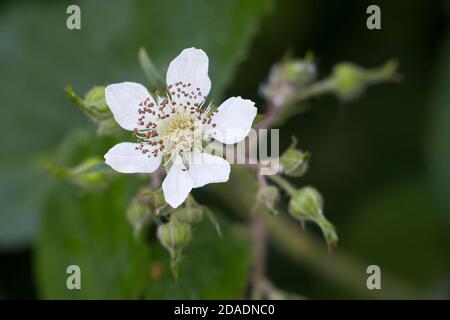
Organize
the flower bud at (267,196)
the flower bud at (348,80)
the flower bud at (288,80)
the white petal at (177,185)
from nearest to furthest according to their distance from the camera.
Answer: the white petal at (177,185) < the flower bud at (267,196) < the flower bud at (288,80) < the flower bud at (348,80)

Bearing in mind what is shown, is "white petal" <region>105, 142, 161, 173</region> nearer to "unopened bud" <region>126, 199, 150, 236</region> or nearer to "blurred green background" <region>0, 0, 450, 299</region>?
"unopened bud" <region>126, 199, 150, 236</region>

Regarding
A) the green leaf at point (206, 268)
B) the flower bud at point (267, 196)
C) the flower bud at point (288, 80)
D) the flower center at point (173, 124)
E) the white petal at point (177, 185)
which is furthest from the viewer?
the flower bud at point (288, 80)

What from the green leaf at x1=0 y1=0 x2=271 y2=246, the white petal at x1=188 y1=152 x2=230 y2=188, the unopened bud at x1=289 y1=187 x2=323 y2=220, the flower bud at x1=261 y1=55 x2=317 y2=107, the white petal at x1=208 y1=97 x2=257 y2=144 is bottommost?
the unopened bud at x1=289 y1=187 x2=323 y2=220

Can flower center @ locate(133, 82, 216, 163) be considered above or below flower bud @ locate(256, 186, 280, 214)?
above

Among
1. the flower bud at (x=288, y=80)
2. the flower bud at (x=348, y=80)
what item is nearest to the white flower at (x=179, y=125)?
the flower bud at (x=288, y=80)

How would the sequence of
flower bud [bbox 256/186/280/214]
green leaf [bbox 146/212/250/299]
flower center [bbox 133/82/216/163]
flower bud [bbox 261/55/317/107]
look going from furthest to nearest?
flower bud [bbox 261/55/317/107], green leaf [bbox 146/212/250/299], flower center [bbox 133/82/216/163], flower bud [bbox 256/186/280/214]

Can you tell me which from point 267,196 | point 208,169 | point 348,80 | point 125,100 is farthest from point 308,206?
point 348,80

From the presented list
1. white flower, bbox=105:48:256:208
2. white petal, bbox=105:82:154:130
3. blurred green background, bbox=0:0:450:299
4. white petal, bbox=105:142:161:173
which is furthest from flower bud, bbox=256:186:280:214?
blurred green background, bbox=0:0:450:299

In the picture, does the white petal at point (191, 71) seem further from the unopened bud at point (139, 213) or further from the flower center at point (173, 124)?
the unopened bud at point (139, 213)
